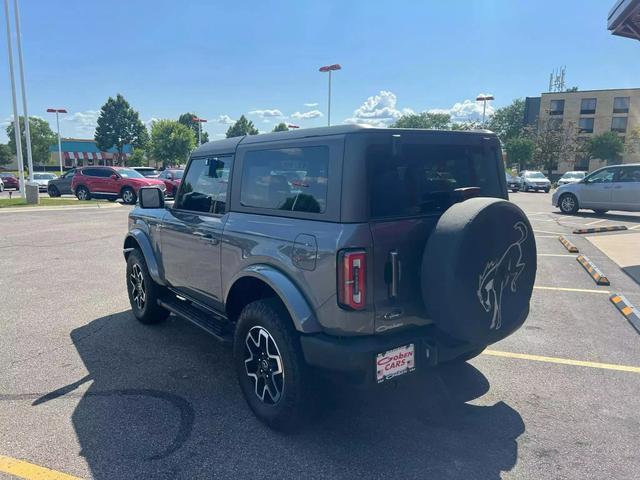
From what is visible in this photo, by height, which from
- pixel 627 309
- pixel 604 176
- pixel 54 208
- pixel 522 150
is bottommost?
pixel 54 208

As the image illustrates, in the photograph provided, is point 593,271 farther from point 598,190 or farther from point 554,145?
point 554,145

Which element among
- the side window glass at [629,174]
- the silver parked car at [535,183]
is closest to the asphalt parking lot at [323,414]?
the side window glass at [629,174]

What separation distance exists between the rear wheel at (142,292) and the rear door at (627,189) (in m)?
15.1

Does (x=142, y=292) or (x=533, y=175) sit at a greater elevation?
(x=533, y=175)

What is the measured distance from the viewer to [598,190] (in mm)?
15664

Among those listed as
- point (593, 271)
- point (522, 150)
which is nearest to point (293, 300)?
point (593, 271)

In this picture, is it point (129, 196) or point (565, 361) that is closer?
point (565, 361)

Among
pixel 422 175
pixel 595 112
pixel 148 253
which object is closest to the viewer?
pixel 422 175

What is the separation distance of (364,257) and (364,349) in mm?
520

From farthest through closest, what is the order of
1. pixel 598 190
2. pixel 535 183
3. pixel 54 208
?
1. pixel 535 183
2. pixel 54 208
3. pixel 598 190

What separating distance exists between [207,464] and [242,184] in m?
1.96

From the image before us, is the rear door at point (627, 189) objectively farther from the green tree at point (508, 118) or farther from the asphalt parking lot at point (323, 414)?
the green tree at point (508, 118)

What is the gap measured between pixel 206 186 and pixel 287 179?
3.87 ft

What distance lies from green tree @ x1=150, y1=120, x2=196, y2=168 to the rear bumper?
69.2m
